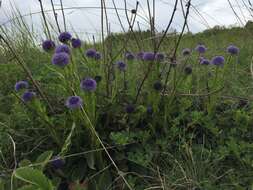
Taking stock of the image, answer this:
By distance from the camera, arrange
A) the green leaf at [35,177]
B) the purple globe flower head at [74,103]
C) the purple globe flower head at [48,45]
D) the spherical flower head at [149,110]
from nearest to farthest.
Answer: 1. the green leaf at [35,177]
2. the purple globe flower head at [74,103]
3. the purple globe flower head at [48,45]
4. the spherical flower head at [149,110]

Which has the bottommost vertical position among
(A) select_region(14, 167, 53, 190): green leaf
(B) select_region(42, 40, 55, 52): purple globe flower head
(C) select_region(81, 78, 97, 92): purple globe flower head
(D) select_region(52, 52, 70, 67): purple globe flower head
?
(A) select_region(14, 167, 53, 190): green leaf

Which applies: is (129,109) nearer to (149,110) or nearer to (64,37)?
(149,110)

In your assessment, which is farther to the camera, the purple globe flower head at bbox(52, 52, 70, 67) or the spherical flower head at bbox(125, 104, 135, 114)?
the spherical flower head at bbox(125, 104, 135, 114)

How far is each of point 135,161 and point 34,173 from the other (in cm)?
39

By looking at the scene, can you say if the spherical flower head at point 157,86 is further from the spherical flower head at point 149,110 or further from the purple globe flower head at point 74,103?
the purple globe flower head at point 74,103

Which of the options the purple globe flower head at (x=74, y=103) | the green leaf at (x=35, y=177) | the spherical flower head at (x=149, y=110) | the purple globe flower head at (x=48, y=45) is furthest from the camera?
the spherical flower head at (x=149, y=110)

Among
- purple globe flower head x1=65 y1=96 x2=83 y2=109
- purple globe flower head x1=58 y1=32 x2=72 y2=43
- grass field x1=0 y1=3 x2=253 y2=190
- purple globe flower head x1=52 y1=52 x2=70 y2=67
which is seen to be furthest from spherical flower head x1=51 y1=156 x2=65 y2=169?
purple globe flower head x1=58 y1=32 x2=72 y2=43

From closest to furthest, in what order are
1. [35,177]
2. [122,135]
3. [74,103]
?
[35,177]
[74,103]
[122,135]

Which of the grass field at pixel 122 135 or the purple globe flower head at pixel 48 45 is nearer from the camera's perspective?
the grass field at pixel 122 135

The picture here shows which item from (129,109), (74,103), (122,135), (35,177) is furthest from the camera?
(129,109)

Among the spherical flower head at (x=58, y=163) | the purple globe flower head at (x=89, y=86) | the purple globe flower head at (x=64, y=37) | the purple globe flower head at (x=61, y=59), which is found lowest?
the spherical flower head at (x=58, y=163)

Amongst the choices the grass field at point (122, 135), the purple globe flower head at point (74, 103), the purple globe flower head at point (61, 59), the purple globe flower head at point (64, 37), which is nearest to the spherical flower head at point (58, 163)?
the grass field at point (122, 135)

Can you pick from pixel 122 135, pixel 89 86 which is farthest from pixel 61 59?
pixel 122 135

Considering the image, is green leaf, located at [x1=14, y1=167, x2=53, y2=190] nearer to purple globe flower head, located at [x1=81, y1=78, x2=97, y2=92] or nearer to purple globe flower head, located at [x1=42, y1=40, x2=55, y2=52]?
purple globe flower head, located at [x1=81, y1=78, x2=97, y2=92]
